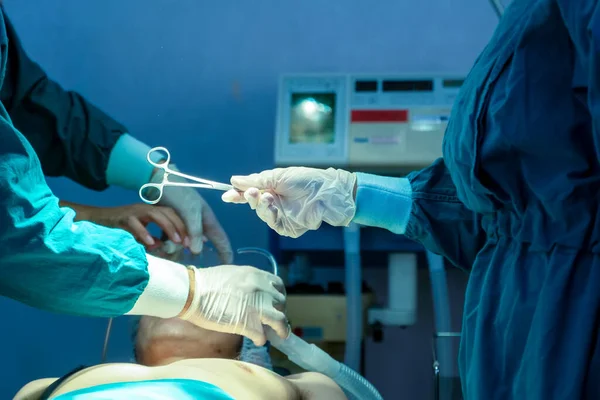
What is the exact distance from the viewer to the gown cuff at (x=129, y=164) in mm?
2031

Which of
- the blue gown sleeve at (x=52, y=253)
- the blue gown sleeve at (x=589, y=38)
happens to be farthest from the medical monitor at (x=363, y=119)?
the blue gown sleeve at (x=589, y=38)

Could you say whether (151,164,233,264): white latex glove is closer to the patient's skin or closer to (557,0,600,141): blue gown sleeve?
the patient's skin

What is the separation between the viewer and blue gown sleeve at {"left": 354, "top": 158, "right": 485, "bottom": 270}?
1343 mm

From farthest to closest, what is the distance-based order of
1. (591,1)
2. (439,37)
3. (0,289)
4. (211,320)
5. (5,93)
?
(439,37)
(5,93)
(211,320)
(0,289)
(591,1)

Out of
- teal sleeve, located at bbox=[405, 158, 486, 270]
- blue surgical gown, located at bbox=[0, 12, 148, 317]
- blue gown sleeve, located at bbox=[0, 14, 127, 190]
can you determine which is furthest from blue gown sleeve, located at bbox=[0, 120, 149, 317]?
blue gown sleeve, located at bbox=[0, 14, 127, 190]

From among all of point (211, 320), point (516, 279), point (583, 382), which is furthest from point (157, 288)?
point (583, 382)

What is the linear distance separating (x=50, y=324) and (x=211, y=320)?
4.07ft

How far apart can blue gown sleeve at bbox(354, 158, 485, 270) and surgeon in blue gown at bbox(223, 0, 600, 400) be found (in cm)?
14

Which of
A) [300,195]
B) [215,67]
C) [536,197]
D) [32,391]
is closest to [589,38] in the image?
[536,197]

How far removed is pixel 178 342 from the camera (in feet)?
5.87

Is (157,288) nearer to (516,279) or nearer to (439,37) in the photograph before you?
(516,279)

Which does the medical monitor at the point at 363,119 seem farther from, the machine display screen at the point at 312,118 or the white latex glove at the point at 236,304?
the white latex glove at the point at 236,304

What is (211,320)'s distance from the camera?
1510mm

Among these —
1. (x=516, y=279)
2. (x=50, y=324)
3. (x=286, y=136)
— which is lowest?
(x=50, y=324)
